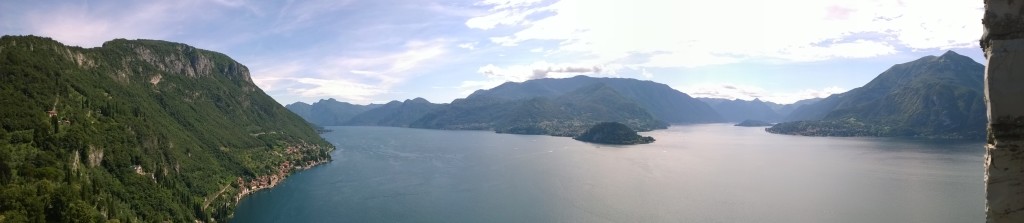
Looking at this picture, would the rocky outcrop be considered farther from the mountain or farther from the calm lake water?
the calm lake water

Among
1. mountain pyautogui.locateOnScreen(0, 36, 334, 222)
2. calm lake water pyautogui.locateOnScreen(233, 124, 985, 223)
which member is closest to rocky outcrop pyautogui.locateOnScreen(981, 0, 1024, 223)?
mountain pyautogui.locateOnScreen(0, 36, 334, 222)

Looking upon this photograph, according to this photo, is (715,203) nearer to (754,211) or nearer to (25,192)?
(754,211)

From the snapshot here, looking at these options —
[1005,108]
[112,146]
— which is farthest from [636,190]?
[1005,108]

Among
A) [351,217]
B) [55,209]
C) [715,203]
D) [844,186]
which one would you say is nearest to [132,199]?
[55,209]

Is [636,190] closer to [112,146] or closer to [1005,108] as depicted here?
[112,146]

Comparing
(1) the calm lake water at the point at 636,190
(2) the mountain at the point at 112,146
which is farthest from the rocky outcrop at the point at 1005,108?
(1) the calm lake water at the point at 636,190

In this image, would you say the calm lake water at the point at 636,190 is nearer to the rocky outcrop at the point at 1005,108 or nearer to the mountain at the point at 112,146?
the mountain at the point at 112,146
